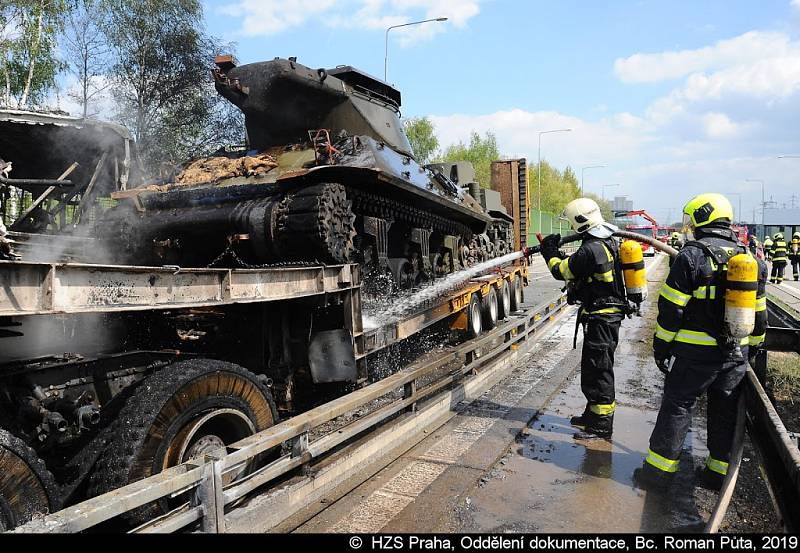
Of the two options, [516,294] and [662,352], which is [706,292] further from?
[516,294]

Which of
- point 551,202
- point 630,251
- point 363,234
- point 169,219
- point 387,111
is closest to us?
point 630,251

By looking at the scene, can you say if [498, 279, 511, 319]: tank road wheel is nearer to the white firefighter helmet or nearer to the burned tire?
the burned tire

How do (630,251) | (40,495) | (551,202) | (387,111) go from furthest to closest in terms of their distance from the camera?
1. (551,202)
2. (387,111)
3. (630,251)
4. (40,495)

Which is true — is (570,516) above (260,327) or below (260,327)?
below

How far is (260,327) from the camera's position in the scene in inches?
197

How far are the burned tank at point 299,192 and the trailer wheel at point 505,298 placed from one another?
9.53ft

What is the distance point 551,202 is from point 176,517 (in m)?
62.0

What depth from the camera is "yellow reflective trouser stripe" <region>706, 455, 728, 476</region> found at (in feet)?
13.3

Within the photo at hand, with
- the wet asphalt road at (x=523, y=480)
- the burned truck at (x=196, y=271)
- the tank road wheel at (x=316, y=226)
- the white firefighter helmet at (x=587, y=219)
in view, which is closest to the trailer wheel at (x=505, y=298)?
the burned truck at (x=196, y=271)

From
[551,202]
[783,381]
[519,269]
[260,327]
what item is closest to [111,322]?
[260,327]

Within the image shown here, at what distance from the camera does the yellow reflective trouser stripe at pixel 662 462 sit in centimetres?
403

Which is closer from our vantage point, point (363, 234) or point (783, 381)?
point (783, 381)

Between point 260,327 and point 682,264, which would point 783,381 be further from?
point 260,327

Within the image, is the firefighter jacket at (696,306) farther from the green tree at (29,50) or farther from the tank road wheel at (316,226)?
the green tree at (29,50)
